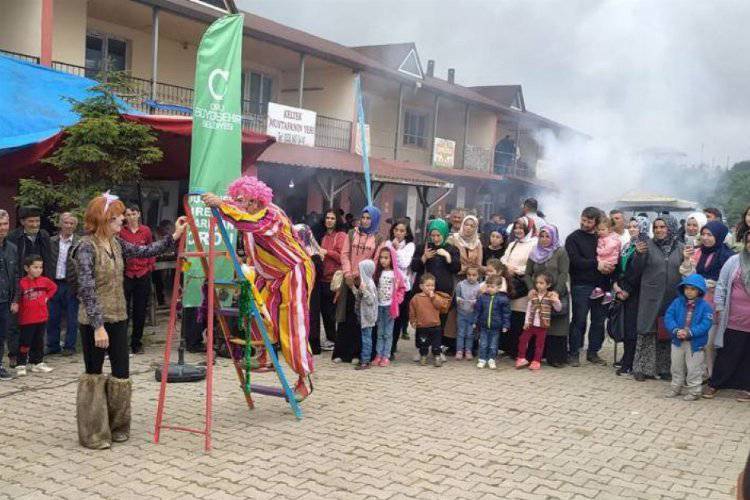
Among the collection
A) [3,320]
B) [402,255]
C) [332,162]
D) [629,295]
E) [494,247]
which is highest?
[332,162]

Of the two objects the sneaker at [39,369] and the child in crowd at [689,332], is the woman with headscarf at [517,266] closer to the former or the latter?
the child in crowd at [689,332]

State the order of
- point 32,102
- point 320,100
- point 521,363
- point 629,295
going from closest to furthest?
point 629,295 → point 521,363 → point 32,102 → point 320,100

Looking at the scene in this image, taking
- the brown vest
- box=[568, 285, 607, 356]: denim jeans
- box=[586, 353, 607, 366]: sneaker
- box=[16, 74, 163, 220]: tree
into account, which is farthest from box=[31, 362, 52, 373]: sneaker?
box=[586, 353, 607, 366]: sneaker

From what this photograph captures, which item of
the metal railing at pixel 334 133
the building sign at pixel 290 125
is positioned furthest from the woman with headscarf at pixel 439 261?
the metal railing at pixel 334 133

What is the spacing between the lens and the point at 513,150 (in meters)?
30.3

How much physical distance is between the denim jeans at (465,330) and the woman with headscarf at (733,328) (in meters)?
2.55

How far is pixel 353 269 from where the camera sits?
7.56m

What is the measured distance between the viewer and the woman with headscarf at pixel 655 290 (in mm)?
7266

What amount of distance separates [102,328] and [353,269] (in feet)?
11.3

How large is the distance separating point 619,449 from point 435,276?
3243 mm

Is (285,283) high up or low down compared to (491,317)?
up

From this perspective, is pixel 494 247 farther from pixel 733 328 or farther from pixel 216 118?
pixel 216 118

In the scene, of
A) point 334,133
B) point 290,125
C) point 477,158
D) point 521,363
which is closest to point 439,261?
point 521,363

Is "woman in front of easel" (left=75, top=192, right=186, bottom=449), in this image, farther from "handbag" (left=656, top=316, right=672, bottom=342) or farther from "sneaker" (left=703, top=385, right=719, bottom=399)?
"sneaker" (left=703, top=385, right=719, bottom=399)
